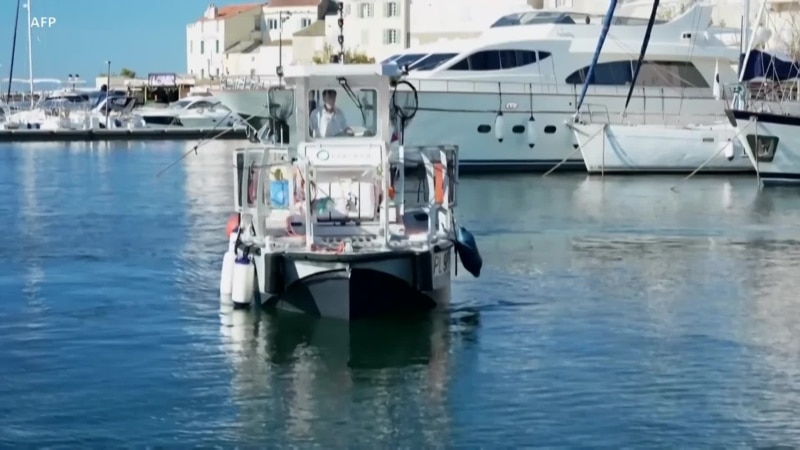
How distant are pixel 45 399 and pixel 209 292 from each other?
612 centimetres

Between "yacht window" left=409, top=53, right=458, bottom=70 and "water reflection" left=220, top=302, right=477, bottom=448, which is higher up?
"yacht window" left=409, top=53, right=458, bottom=70

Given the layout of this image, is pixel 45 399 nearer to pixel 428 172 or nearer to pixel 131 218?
pixel 428 172

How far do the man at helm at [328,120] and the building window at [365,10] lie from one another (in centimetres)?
7085

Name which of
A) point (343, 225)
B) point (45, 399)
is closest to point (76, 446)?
point (45, 399)

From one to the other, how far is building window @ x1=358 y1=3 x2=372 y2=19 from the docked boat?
7012 cm

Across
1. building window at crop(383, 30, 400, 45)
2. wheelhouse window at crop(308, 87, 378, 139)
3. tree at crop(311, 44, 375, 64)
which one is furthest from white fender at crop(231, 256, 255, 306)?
building window at crop(383, 30, 400, 45)

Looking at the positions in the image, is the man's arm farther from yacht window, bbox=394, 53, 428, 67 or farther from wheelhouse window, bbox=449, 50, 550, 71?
yacht window, bbox=394, 53, 428, 67

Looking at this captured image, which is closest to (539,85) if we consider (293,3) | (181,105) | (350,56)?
(350,56)

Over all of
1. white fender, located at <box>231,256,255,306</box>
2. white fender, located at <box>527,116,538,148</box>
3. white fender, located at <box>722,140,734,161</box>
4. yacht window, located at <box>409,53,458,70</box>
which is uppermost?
yacht window, located at <box>409,53,458,70</box>

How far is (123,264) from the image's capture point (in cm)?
2197

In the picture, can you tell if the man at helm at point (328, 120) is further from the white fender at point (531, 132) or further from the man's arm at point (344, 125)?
the white fender at point (531, 132)

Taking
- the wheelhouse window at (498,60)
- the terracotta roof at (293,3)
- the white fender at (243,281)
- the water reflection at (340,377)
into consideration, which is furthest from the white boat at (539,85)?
the terracotta roof at (293,3)

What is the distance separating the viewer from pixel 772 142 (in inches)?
1387

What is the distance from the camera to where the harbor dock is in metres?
74.0
